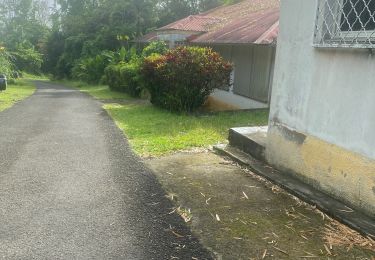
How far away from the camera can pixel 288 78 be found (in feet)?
17.1

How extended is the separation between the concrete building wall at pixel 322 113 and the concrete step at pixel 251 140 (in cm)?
24

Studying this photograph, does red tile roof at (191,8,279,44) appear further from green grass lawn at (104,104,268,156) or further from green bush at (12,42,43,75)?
green bush at (12,42,43,75)

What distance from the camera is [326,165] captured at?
15.0 feet

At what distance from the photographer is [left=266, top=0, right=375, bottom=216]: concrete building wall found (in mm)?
3988

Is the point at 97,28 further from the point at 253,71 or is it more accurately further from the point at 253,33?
the point at 253,33

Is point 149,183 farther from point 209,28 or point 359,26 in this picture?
point 209,28

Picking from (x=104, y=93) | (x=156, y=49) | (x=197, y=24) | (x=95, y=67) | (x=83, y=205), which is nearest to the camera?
(x=83, y=205)

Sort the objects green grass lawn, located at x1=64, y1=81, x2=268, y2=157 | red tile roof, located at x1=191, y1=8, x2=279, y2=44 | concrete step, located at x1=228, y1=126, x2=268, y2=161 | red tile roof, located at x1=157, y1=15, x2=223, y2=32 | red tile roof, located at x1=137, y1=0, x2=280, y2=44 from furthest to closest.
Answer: red tile roof, located at x1=157, y1=15, x2=223, y2=32 < red tile roof, located at x1=137, y1=0, x2=280, y2=44 < red tile roof, located at x1=191, y1=8, x2=279, y2=44 < green grass lawn, located at x1=64, y1=81, x2=268, y2=157 < concrete step, located at x1=228, y1=126, x2=268, y2=161

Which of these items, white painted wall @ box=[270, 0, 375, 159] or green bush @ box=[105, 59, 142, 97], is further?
green bush @ box=[105, 59, 142, 97]

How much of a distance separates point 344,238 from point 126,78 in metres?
15.9

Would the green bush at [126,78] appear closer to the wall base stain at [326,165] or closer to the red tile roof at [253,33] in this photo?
the red tile roof at [253,33]

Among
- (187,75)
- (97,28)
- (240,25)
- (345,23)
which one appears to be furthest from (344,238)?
(97,28)

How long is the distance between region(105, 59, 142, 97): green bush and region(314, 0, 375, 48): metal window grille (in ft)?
40.8

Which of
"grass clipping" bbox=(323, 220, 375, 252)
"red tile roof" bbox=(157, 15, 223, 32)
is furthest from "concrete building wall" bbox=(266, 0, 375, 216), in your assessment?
"red tile roof" bbox=(157, 15, 223, 32)
